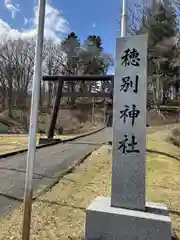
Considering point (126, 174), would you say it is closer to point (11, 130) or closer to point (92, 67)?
point (11, 130)

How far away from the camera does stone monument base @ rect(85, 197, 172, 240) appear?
11.0 ft

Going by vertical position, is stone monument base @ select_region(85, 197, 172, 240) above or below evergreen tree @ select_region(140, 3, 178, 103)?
below

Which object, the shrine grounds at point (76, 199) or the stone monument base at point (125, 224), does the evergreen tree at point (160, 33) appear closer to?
the shrine grounds at point (76, 199)

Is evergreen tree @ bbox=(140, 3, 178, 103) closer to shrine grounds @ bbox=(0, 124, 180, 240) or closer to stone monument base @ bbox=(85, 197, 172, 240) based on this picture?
shrine grounds @ bbox=(0, 124, 180, 240)

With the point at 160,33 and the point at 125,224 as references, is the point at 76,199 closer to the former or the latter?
the point at 125,224

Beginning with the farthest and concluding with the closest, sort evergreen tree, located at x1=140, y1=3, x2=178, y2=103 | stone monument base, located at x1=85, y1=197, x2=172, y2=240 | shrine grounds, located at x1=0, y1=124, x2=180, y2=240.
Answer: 1. evergreen tree, located at x1=140, y1=3, x2=178, y2=103
2. shrine grounds, located at x1=0, y1=124, x2=180, y2=240
3. stone monument base, located at x1=85, y1=197, x2=172, y2=240

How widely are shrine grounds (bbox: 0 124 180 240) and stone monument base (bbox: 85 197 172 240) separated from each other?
1.68 feet

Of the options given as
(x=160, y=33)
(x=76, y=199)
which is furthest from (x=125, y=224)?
(x=160, y=33)

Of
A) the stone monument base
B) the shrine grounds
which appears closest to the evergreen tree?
the shrine grounds

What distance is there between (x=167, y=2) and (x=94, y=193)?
1829 cm

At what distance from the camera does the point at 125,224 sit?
3.45m

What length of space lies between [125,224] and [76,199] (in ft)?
7.44

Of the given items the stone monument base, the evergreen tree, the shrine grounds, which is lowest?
the shrine grounds

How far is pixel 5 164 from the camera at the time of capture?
29.9 ft
